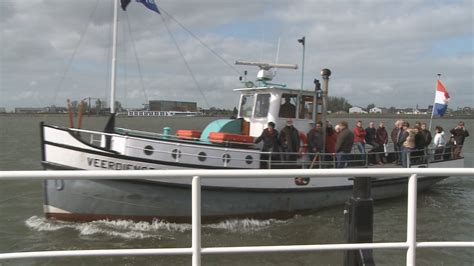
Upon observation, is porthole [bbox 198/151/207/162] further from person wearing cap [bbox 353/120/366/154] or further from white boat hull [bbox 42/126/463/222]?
person wearing cap [bbox 353/120/366/154]

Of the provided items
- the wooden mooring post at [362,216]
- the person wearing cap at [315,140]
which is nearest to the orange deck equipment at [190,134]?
the person wearing cap at [315,140]

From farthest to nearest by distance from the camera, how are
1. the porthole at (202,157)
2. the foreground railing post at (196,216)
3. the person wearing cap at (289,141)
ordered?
the person wearing cap at (289,141) < the porthole at (202,157) < the foreground railing post at (196,216)

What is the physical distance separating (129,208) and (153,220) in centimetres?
59

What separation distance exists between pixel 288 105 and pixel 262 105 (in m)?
0.70

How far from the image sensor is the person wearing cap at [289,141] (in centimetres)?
1095

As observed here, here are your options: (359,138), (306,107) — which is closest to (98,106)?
(306,107)

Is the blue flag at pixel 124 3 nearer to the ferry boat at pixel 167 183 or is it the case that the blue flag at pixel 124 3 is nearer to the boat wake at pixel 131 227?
the ferry boat at pixel 167 183

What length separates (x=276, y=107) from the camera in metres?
12.0

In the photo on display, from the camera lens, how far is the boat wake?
9.22m

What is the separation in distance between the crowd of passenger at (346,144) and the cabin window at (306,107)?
31 cm

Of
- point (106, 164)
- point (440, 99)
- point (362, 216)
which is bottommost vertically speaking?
point (106, 164)

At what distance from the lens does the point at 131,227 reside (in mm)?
9453

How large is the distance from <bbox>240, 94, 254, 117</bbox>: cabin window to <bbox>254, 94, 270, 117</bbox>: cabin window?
0.24 m

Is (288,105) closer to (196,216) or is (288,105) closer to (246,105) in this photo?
(246,105)
